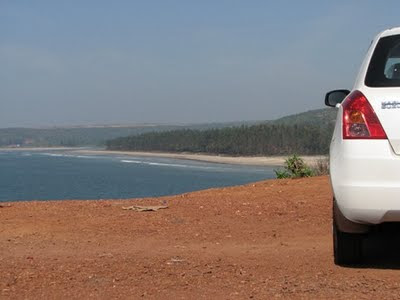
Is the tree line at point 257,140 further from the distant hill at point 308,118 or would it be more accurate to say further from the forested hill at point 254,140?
the distant hill at point 308,118

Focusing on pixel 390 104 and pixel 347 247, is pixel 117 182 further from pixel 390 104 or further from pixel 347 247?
pixel 390 104

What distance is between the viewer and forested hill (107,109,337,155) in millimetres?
92562

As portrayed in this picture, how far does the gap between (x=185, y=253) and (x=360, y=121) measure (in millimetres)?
2276

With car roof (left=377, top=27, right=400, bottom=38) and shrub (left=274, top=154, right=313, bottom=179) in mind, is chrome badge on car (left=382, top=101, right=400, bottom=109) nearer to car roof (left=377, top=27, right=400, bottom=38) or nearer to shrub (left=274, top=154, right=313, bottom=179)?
car roof (left=377, top=27, right=400, bottom=38)

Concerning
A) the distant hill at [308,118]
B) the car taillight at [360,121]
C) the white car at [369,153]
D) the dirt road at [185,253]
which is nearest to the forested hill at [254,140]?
the distant hill at [308,118]

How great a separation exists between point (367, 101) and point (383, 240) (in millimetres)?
1996

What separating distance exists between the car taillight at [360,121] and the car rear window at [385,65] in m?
0.18

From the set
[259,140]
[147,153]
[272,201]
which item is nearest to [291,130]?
[259,140]

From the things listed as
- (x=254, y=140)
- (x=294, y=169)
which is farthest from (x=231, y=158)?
(x=294, y=169)

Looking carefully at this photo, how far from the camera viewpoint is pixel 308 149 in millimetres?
91812

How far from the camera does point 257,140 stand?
98938mm

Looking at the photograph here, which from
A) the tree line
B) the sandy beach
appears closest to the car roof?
the sandy beach

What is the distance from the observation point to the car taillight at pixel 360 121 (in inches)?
195

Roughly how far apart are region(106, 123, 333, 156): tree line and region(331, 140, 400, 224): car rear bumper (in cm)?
7838
